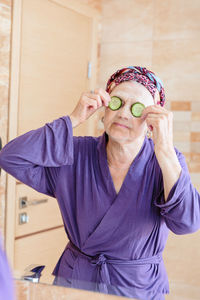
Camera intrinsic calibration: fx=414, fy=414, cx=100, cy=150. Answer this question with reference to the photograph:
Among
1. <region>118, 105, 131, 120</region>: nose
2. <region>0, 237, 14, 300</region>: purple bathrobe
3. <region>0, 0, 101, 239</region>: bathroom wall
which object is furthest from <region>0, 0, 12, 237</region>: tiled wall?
<region>0, 237, 14, 300</region>: purple bathrobe

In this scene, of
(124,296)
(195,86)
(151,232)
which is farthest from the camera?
(195,86)

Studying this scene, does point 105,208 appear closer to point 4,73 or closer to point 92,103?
point 92,103

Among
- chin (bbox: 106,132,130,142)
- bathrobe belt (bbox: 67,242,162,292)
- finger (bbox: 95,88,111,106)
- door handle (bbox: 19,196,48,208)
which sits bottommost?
bathrobe belt (bbox: 67,242,162,292)

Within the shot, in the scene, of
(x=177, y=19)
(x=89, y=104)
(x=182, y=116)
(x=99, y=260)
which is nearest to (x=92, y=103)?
(x=89, y=104)

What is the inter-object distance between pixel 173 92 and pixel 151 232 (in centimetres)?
101

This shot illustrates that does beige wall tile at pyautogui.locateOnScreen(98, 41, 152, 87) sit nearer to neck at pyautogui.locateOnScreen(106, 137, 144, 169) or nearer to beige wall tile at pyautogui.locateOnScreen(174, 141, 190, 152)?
beige wall tile at pyautogui.locateOnScreen(174, 141, 190, 152)

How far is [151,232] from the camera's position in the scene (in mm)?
988

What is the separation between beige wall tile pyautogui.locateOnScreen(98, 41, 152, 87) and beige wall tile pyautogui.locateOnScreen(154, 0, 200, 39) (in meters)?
0.09

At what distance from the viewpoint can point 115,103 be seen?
102cm

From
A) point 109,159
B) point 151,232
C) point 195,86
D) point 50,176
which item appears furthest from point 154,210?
point 195,86

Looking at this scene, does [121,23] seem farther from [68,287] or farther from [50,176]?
[68,287]

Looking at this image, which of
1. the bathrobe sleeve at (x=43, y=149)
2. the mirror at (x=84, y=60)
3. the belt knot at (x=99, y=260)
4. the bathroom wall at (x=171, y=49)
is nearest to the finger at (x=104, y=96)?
the bathrobe sleeve at (x=43, y=149)

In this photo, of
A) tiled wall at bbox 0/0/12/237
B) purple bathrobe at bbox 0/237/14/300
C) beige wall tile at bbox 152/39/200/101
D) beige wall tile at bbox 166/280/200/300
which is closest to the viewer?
purple bathrobe at bbox 0/237/14/300

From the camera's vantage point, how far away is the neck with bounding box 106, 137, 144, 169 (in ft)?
3.39
